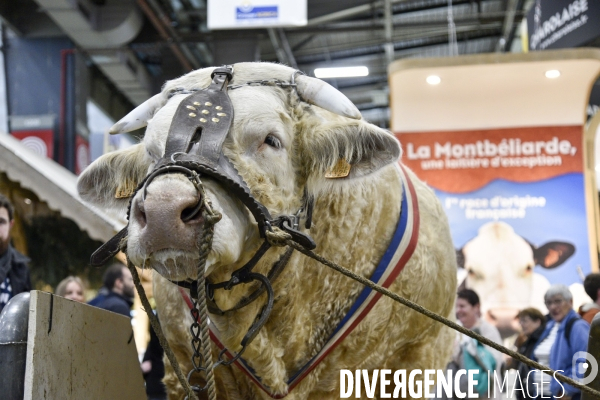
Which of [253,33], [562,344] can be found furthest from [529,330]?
[253,33]

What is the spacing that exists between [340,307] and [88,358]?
2.91ft

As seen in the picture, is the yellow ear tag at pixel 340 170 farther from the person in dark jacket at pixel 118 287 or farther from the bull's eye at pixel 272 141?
the person in dark jacket at pixel 118 287

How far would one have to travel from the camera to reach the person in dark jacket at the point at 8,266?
12.4 ft

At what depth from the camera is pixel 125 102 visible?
14938 millimetres

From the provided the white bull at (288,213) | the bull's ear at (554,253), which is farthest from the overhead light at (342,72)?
the white bull at (288,213)

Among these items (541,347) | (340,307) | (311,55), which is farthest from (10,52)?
(340,307)

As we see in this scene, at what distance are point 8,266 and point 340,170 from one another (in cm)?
223

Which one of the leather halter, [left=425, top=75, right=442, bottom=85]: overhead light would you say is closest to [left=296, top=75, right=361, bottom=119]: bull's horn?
the leather halter

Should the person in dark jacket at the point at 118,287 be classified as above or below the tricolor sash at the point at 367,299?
below

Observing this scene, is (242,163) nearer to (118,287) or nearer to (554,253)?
(118,287)

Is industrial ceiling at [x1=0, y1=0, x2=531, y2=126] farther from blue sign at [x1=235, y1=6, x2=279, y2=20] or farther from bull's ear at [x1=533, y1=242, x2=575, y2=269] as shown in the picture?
bull's ear at [x1=533, y1=242, x2=575, y2=269]

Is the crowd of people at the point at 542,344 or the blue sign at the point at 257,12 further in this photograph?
the blue sign at the point at 257,12

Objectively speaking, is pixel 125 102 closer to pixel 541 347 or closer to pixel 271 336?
pixel 541 347

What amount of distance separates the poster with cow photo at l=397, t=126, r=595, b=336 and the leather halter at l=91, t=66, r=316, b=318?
4.44m
